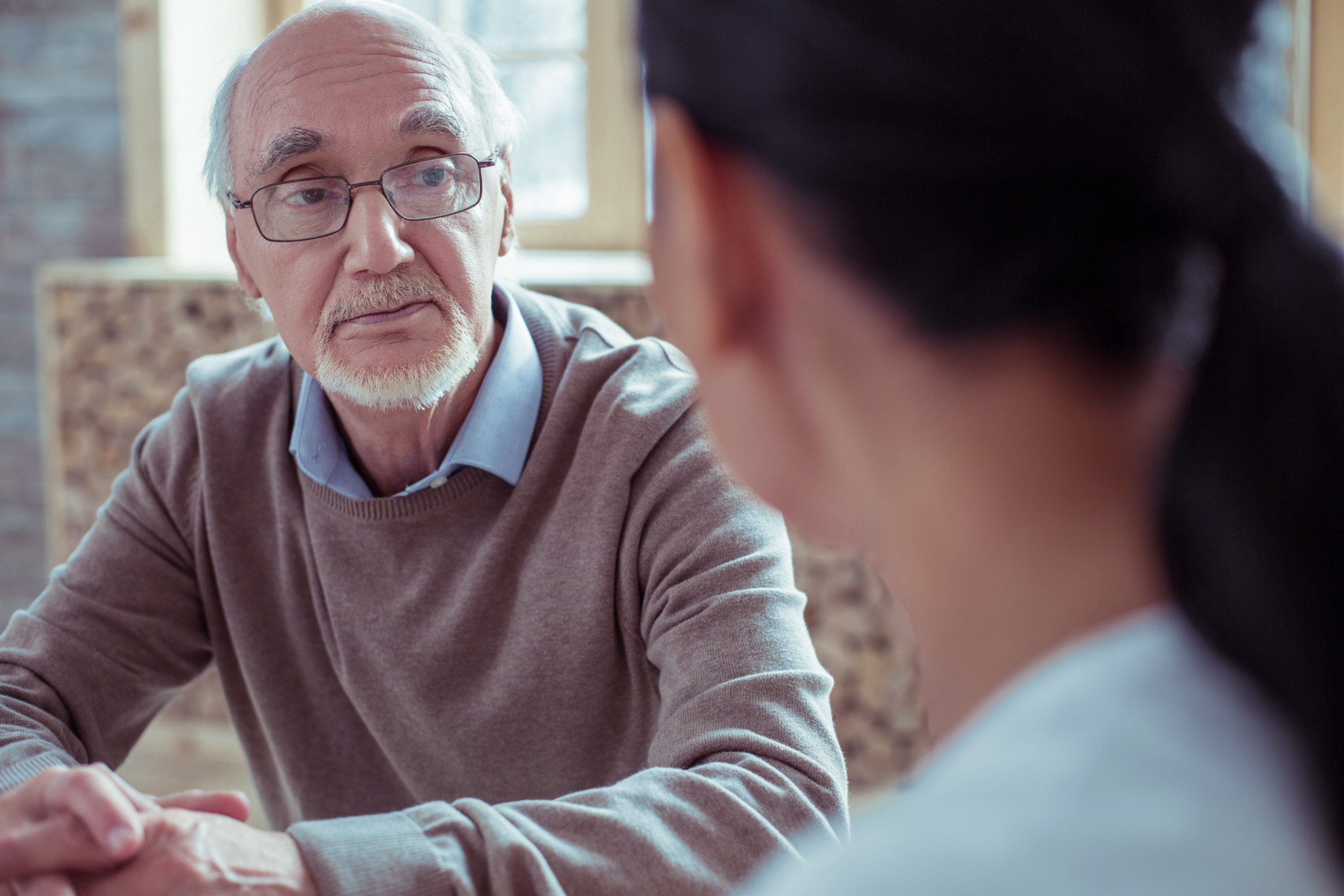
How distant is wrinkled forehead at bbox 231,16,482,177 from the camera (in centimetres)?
128

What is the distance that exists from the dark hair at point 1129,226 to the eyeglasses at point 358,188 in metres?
0.87

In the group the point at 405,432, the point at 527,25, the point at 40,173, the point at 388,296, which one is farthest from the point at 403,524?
the point at 40,173

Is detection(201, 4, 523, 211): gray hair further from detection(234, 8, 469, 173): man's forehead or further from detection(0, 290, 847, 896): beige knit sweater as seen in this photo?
detection(0, 290, 847, 896): beige knit sweater

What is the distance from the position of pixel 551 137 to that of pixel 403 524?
1923mm

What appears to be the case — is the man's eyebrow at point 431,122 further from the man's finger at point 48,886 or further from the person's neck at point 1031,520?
the person's neck at point 1031,520

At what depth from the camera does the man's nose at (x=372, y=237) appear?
129 cm

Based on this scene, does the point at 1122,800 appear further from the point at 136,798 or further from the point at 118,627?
the point at 118,627

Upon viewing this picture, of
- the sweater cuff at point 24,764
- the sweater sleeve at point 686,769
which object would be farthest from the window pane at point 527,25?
the sweater cuff at point 24,764

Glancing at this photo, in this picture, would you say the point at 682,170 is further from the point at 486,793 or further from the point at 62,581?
the point at 62,581

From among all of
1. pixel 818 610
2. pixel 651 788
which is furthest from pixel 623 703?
pixel 818 610

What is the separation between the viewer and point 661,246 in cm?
63

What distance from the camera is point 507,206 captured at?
147cm

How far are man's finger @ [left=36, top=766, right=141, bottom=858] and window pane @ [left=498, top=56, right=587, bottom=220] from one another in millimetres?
2325

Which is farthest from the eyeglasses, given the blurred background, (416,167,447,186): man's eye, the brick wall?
the brick wall
